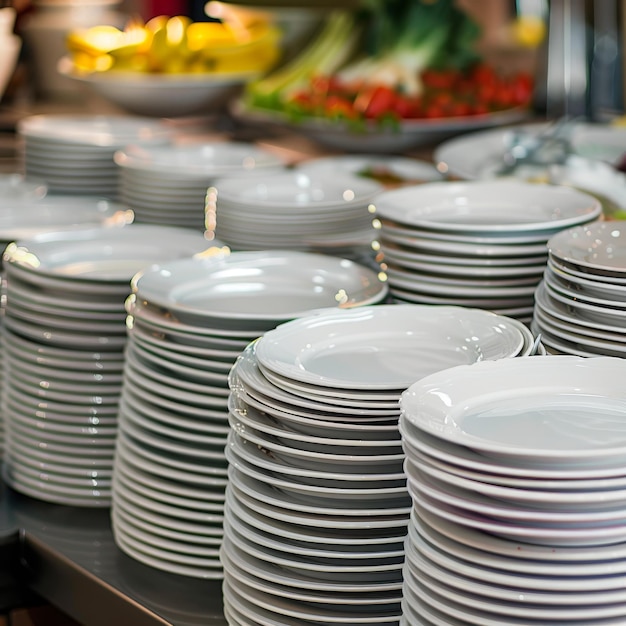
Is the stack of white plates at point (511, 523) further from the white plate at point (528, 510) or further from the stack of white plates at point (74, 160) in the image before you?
the stack of white plates at point (74, 160)

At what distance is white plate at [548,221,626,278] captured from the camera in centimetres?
82

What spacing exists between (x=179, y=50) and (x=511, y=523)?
1.92m

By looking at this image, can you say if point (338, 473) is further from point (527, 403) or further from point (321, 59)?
point (321, 59)

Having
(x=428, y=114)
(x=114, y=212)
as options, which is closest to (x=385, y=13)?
(x=428, y=114)

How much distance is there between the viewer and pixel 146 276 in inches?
39.4

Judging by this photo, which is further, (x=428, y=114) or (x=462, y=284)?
(x=428, y=114)

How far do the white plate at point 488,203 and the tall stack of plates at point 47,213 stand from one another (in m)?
0.47

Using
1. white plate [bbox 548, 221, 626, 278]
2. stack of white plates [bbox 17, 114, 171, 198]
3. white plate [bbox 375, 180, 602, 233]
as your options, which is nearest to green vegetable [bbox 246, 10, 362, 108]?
stack of white plates [bbox 17, 114, 171, 198]

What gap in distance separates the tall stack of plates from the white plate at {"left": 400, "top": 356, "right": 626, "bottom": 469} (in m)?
0.79

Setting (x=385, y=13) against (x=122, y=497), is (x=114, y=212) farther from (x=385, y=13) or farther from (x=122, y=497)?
(x=385, y=13)

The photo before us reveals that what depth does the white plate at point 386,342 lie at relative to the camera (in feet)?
2.64

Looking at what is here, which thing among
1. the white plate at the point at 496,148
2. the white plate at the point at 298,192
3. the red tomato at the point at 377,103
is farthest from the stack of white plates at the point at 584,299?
the red tomato at the point at 377,103

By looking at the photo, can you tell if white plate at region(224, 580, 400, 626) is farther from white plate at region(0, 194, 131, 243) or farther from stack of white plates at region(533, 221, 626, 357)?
white plate at region(0, 194, 131, 243)

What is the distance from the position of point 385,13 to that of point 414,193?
1226mm
